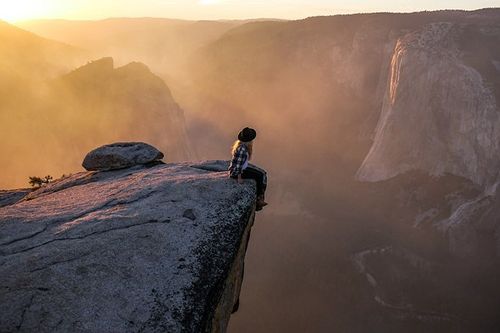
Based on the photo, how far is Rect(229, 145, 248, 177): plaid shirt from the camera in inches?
471

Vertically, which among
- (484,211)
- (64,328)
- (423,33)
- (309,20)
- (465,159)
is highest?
(309,20)

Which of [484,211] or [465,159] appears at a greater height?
[465,159]

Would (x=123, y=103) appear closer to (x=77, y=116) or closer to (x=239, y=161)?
(x=77, y=116)

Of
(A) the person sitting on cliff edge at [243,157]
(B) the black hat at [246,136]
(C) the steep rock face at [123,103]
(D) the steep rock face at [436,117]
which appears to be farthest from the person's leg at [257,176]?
(D) the steep rock face at [436,117]

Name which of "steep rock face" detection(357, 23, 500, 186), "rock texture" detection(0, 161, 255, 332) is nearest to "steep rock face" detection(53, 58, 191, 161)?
"rock texture" detection(0, 161, 255, 332)

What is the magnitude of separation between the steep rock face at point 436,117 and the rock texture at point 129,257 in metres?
42.8

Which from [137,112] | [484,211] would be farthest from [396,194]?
[137,112]

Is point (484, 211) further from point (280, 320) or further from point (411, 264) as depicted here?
point (280, 320)

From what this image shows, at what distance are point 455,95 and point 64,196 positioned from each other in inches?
1921

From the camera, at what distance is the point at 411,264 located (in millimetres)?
38969

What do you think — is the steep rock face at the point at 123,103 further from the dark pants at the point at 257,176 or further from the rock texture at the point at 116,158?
the dark pants at the point at 257,176

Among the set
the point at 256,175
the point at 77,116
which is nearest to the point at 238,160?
the point at 256,175

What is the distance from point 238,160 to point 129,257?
4416 mm

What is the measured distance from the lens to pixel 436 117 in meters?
51.9
